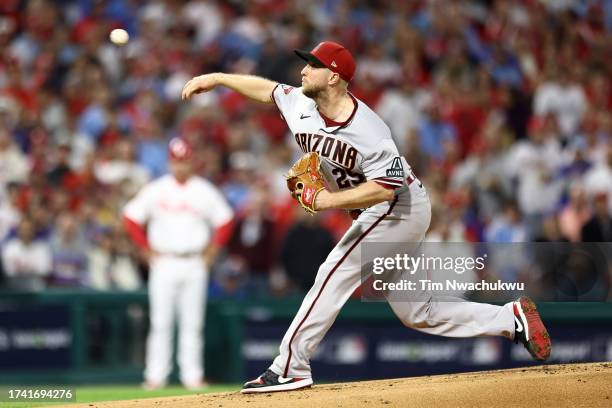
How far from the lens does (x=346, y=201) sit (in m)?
7.18

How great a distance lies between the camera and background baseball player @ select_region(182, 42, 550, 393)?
7301 mm

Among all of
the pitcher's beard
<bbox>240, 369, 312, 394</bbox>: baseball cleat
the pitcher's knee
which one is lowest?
<bbox>240, 369, 312, 394</bbox>: baseball cleat

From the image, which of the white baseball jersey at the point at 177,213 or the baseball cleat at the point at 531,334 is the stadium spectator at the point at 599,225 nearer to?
the white baseball jersey at the point at 177,213

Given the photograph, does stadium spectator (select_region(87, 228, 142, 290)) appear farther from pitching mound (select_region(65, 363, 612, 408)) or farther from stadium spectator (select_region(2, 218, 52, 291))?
pitching mound (select_region(65, 363, 612, 408))

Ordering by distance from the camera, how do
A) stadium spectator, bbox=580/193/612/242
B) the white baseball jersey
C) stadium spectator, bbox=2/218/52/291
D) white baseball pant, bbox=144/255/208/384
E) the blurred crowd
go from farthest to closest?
the blurred crowd, stadium spectator, bbox=580/193/612/242, stadium spectator, bbox=2/218/52/291, the white baseball jersey, white baseball pant, bbox=144/255/208/384

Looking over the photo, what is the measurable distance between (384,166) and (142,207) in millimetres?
5327

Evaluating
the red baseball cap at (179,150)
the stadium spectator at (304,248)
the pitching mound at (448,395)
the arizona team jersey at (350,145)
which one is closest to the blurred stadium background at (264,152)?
the stadium spectator at (304,248)

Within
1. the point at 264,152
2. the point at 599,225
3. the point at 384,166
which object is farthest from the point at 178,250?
the point at 384,166

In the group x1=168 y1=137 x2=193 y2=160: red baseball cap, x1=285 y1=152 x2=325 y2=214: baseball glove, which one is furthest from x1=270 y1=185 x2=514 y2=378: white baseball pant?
x1=168 y1=137 x2=193 y2=160: red baseball cap

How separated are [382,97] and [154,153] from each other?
318 cm

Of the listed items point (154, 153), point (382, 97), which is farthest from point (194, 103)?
point (382, 97)

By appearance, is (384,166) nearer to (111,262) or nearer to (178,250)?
(178,250)

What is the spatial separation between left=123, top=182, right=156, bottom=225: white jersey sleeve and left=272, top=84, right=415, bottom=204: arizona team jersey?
4703 millimetres

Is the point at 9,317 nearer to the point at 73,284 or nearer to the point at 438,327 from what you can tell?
the point at 73,284
